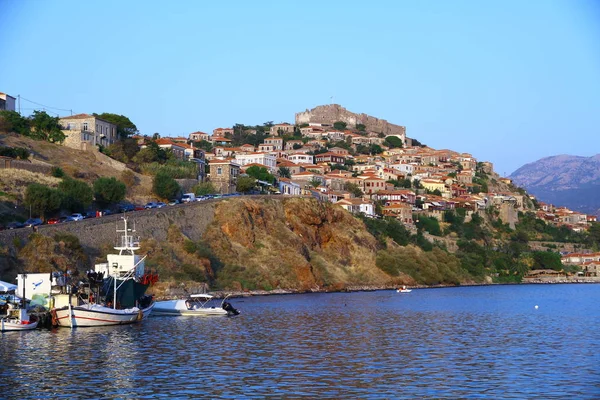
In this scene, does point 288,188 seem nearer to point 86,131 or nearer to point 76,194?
point 86,131

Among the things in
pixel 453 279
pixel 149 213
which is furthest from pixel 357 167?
pixel 149 213

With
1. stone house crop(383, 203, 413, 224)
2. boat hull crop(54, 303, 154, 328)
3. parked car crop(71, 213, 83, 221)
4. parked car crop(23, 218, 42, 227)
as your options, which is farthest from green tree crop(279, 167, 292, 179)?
boat hull crop(54, 303, 154, 328)

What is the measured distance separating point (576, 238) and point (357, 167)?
39945 millimetres

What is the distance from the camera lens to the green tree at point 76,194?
72844mm

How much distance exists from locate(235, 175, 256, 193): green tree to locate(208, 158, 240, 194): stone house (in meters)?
0.72

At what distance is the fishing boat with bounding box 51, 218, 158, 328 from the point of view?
41406 millimetres

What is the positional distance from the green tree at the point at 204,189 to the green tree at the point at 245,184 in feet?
16.0

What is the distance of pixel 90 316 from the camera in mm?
41719

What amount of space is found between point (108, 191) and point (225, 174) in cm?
3041

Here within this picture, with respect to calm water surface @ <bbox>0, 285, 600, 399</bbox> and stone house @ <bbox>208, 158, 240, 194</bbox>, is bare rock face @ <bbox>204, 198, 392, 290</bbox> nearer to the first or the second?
stone house @ <bbox>208, 158, 240, 194</bbox>

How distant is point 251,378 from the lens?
2606cm

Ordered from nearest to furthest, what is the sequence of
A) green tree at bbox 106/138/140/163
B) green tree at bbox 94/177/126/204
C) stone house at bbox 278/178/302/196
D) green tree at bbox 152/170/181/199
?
green tree at bbox 94/177/126/204 → green tree at bbox 152/170/181/199 → green tree at bbox 106/138/140/163 → stone house at bbox 278/178/302/196

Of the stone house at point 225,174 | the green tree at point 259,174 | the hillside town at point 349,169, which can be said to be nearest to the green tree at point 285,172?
the hillside town at point 349,169

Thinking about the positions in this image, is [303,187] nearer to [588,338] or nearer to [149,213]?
[149,213]
